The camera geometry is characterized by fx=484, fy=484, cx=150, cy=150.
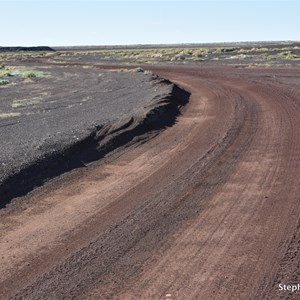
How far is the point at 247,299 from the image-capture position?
5.73m

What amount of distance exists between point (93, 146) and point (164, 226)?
21.0 feet

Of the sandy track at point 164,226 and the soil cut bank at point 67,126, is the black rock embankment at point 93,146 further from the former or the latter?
the sandy track at point 164,226

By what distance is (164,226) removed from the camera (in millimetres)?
8102

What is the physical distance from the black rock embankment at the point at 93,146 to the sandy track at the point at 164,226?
655 millimetres

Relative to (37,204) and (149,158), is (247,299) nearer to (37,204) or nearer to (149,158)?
(37,204)

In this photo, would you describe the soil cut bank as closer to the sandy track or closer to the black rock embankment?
the black rock embankment

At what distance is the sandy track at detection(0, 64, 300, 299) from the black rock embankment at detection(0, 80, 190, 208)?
655 mm

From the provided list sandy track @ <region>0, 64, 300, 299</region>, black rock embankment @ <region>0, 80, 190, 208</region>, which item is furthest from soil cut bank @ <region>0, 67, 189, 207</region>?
sandy track @ <region>0, 64, 300, 299</region>

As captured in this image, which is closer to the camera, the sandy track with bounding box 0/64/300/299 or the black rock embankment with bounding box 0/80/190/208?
the sandy track with bounding box 0/64/300/299

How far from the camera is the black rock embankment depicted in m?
10.7

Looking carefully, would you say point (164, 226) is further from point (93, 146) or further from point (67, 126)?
point (67, 126)

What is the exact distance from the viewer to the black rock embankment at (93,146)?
10679 millimetres

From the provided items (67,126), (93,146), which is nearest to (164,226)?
(93,146)

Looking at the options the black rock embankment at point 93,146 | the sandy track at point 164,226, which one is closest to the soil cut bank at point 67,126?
the black rock embankment at point 93,146
